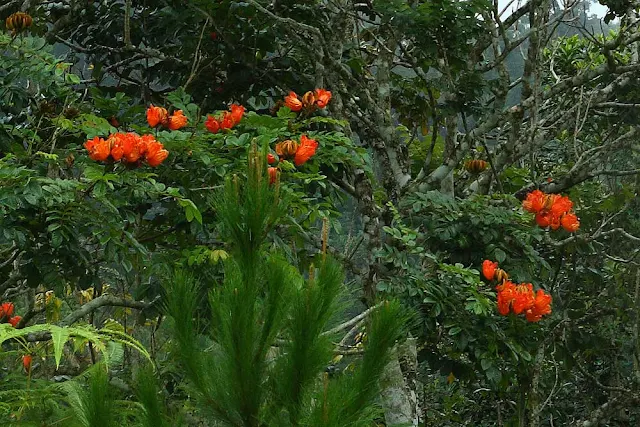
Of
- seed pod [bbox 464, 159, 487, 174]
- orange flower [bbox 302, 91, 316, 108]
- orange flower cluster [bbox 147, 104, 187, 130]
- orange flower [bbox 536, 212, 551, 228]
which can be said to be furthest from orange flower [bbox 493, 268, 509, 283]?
orange flower cluster [bbox 147, 104, 187, 130]

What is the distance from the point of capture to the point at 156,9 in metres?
4.62

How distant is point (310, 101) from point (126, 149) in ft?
3.62

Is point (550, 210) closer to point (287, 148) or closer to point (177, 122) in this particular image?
point (287, 148)

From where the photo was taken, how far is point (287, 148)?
2779 mm

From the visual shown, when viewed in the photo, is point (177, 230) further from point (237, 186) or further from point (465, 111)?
point (237, 186)

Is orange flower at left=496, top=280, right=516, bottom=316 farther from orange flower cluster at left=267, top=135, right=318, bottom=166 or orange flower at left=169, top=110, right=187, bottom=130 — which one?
orange flower at left=169, top=110, right=187, bottom=130

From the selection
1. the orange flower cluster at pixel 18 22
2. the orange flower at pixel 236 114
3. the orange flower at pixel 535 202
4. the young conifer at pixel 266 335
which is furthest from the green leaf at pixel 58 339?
the orange flower at pixel 535 202

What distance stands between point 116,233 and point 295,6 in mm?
2005

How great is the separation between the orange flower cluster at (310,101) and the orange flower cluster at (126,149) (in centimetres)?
101

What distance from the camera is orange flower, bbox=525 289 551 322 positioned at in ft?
10.3

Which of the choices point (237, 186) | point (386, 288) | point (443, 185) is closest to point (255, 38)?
point (443, 185)

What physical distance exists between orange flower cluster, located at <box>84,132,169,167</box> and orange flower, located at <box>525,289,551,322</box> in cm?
160

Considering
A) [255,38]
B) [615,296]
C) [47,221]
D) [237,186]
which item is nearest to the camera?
[237,186]

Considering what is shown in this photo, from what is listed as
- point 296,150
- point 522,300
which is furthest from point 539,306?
point 296,150
